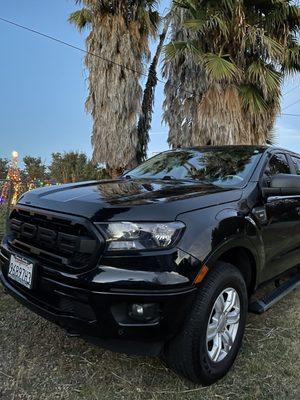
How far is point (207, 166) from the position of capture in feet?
12.4

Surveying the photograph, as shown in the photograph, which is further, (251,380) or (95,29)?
(95,29)

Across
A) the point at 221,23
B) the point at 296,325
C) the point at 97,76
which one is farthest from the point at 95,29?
the point at 296,325

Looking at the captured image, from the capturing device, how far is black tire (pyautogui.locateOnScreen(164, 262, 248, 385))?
245 centimetres

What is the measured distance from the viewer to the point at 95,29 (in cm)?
1217

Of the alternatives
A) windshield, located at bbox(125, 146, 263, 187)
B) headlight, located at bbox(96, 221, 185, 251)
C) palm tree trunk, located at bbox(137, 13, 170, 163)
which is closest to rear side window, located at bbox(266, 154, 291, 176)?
windshield, located at bbox(125, 146, 263, 187)

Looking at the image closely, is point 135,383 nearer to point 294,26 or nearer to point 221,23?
point 221,23

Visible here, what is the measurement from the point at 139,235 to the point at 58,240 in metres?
0.56

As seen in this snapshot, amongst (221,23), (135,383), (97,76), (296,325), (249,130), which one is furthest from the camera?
(97,76)

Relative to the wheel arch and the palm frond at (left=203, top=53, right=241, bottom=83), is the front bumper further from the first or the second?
the palm frond at (left=203, top=53, right=241, bottom=83)

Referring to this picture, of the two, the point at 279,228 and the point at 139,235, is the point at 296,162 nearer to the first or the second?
the point at 279,228

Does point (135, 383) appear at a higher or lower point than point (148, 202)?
lower

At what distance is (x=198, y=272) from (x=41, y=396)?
1.28 meters

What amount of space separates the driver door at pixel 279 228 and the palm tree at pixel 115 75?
8482 millimetres

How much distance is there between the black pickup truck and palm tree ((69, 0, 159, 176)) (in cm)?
906
